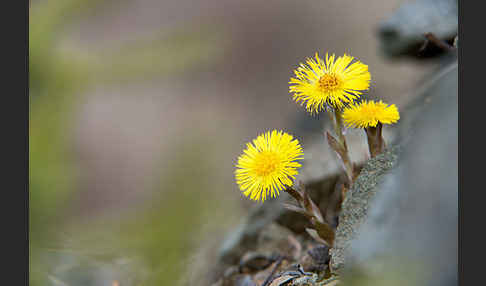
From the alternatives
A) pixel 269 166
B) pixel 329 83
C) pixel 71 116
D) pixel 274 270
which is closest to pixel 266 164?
pixel 269 166

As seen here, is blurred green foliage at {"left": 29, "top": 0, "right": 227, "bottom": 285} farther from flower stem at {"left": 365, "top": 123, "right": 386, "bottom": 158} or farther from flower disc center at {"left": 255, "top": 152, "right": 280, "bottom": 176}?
flower stem at {"left": 365, "top": 123, "right": 386, "bottom": 158}

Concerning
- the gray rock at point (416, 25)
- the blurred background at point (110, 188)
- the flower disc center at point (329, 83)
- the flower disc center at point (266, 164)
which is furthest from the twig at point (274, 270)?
the gray rock at point (416, 25)

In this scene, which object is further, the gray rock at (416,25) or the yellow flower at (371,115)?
the gray rock at (416,25)

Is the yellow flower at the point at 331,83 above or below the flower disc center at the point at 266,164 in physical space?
above

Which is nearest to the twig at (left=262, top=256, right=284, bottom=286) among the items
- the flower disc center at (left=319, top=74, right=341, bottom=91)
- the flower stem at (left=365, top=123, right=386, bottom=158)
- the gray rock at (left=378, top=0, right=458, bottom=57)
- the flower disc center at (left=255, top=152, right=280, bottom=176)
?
the flower disc center at (left=255, top=152, right=280, bottom=176)

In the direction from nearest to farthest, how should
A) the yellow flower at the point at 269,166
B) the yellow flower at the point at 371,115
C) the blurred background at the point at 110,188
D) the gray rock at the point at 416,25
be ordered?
1. the blurred background at the point at 110,188
2. the yellow flower at the point at 269,166
3. the yellow flower at the point at 371,115
4. the gray rock at the point at 416,25

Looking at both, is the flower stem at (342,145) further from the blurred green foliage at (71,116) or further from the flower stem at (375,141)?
the blurred green foliage at (71,116)
